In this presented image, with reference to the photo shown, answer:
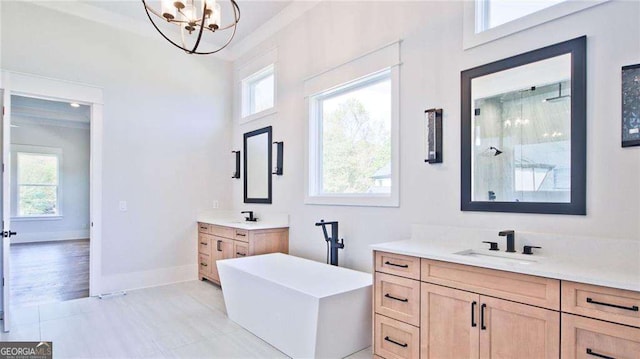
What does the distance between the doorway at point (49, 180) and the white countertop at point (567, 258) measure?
717cm

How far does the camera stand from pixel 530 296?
1.81 metres

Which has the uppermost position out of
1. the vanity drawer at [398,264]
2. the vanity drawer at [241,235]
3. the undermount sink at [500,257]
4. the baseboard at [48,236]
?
the undermount sink at [500,257]

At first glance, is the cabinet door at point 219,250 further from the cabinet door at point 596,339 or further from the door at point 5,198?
the cabinet door at point 596,339

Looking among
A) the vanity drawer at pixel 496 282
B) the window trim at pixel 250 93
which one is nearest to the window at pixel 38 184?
the window trim at pixel 250 93

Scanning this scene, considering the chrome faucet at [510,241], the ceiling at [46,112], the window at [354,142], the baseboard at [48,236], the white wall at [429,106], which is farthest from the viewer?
the baseboard at [48,236]

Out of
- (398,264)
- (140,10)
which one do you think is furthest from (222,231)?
(140,10)

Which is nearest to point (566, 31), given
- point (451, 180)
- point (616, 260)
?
point (451, 180)

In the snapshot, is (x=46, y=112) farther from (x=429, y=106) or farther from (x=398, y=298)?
(x=398, y=298)

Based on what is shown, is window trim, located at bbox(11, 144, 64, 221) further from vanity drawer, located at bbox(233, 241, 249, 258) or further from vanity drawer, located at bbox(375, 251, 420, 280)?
vanity drawer, located at bbox(375, 251, 420, 280)

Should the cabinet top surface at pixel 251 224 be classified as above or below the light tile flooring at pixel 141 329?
above

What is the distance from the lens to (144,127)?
192 inches

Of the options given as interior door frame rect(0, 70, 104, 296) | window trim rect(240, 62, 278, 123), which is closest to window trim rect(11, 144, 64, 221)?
interior door frame rect(0, 70, 104, 296)

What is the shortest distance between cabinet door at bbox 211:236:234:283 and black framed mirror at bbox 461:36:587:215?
9.80ft

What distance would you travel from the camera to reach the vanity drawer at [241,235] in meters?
4.22
